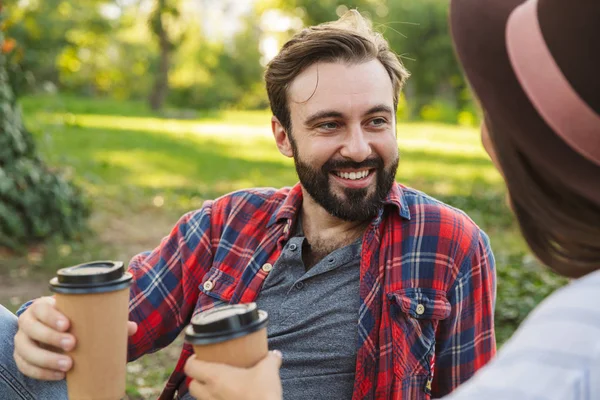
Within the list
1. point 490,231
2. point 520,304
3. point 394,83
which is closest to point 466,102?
point 490,231

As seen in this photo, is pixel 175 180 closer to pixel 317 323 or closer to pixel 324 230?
pixel 324 230

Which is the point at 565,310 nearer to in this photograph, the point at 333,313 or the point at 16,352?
the point at 333,313

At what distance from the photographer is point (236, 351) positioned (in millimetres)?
1356

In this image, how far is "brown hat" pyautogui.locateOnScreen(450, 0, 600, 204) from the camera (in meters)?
1.15

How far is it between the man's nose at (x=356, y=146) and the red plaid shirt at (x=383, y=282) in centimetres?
15

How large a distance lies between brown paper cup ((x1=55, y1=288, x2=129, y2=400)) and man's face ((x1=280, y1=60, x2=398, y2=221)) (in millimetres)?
968

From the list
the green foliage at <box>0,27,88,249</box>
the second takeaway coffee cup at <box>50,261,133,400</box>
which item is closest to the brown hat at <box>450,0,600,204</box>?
the second takeaway coffee cup at <box>50,261,133,400</box>

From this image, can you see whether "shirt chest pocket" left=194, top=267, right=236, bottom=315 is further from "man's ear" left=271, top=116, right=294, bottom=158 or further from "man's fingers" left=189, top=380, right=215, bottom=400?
"man's fingers" left=189, top=380, right=215, bottom=400

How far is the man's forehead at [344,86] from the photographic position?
2.34 meters

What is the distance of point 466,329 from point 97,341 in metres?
1.14

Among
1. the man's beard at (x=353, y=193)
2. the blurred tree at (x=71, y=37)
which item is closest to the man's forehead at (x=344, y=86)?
the man's beard at (x=353, y=193)

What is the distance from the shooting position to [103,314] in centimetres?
151

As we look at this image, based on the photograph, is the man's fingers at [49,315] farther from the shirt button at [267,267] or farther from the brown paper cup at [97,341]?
the shirt button at [267,267]

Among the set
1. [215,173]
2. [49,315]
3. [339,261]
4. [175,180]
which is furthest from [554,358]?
[215,173]
